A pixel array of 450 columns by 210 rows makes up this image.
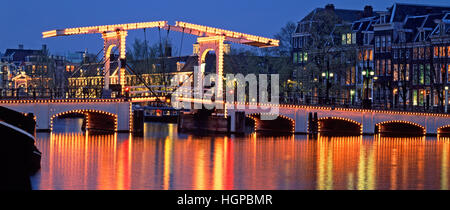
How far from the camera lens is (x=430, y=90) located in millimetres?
66438

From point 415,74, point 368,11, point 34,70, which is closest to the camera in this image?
point 415,74

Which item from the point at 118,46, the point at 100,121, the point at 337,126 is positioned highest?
the point at 118,46

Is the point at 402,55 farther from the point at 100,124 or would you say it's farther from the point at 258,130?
the point at 100,124

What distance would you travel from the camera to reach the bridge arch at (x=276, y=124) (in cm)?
5257

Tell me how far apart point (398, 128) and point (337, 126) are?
4286mm

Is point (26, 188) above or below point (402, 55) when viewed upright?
below

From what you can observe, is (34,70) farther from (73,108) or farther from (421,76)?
(73,108)

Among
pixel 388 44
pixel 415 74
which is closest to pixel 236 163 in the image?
pixel 415 74

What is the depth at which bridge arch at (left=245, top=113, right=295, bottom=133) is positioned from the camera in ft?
172

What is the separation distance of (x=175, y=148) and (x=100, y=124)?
15.7m

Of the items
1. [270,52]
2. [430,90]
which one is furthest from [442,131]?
[270,52]

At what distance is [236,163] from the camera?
2998 cm

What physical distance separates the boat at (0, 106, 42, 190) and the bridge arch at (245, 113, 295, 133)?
102 feet
